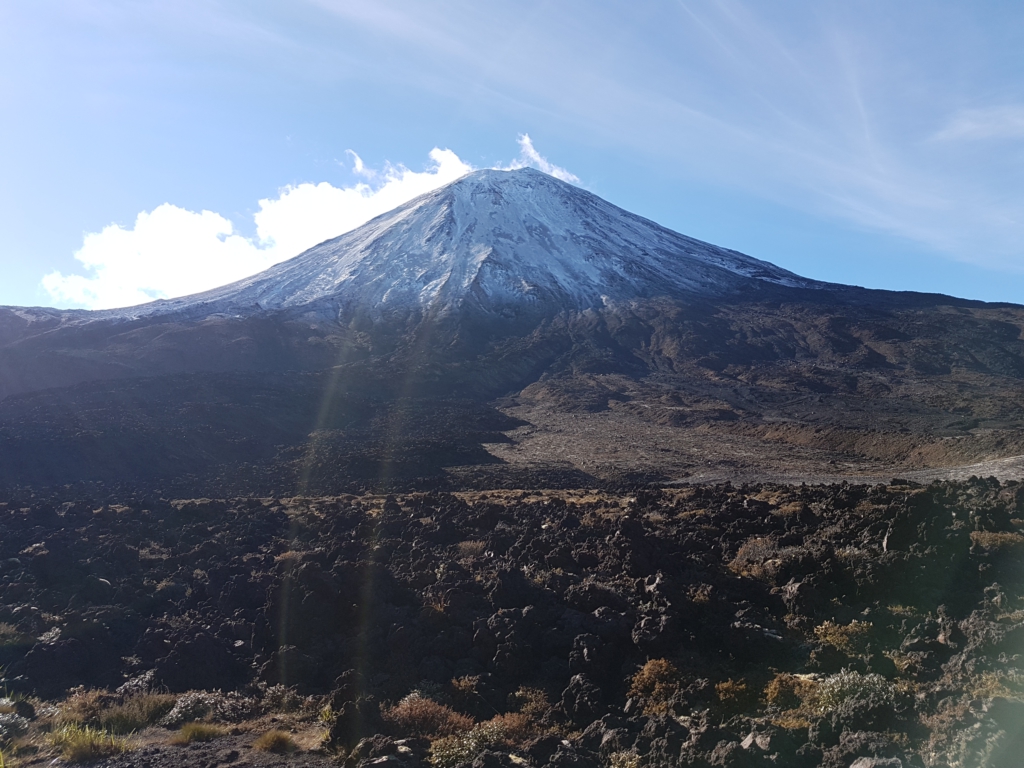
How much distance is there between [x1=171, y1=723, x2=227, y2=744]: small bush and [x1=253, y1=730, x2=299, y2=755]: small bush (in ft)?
2.08

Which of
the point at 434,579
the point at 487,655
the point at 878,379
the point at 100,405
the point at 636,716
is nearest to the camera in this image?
the point at 636,716

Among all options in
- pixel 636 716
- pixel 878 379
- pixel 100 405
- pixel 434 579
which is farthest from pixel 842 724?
pixel 878 379

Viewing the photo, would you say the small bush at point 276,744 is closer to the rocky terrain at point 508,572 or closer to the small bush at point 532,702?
the rocky terrain at point 508,572

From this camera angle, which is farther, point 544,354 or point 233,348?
point 544,354

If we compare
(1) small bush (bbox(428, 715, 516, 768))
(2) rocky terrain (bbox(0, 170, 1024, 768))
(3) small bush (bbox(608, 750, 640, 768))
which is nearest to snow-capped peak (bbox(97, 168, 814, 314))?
(2) rocky terrain (bbox(0, 170, 1024, 768))

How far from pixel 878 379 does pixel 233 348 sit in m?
49.5

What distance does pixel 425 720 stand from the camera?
24.5ft

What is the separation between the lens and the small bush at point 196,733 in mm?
7504

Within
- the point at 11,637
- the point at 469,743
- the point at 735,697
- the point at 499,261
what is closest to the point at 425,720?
the point at 469,743

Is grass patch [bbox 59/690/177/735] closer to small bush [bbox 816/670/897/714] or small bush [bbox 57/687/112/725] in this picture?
small bush [bbox 57/687/112/725]

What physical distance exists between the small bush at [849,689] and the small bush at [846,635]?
1.06m

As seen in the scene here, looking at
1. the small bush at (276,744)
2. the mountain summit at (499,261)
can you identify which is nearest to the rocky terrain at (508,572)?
the small bush at (276,744)

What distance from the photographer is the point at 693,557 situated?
12586mm

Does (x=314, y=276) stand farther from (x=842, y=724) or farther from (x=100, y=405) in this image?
(x=842, y=724)
